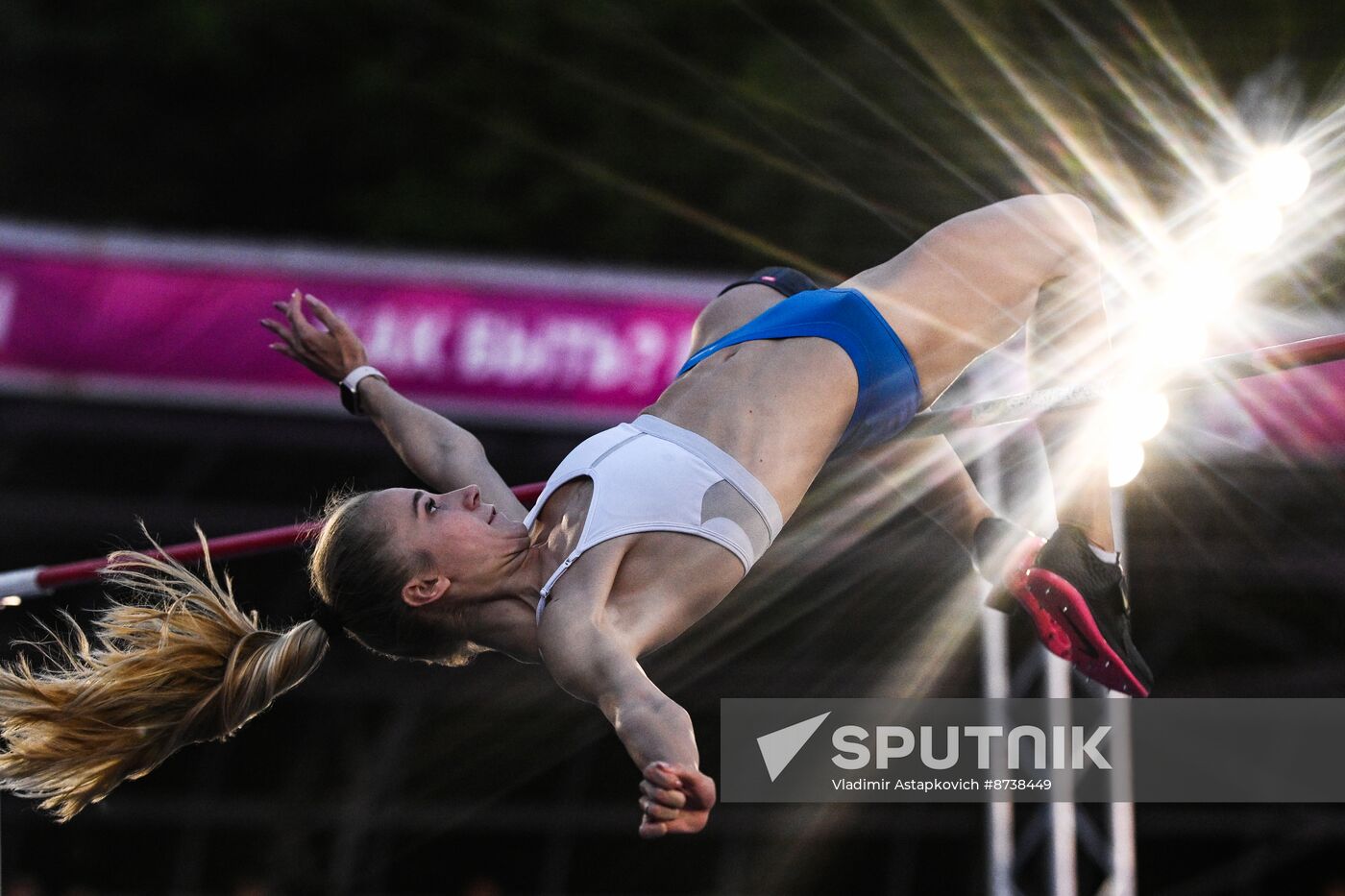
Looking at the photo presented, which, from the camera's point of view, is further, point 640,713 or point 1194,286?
point 1194,286

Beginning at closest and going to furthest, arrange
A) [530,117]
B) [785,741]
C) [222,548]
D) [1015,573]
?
1. [1015,573]
2. [222,548]
3. [785,741]
4. [530,117]

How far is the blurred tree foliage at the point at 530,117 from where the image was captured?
33.4 feet

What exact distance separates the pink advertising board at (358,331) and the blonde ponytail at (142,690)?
7.94 feet

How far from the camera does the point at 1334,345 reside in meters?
3.13

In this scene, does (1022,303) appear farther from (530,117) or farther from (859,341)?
(530,117)

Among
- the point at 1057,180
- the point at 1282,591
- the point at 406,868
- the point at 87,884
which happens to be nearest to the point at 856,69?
the point at 1057,180

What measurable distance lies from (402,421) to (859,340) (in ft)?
3.69

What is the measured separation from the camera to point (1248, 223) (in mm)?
3377

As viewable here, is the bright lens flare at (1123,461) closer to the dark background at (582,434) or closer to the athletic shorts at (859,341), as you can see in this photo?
the athletic shorts at (859,341)

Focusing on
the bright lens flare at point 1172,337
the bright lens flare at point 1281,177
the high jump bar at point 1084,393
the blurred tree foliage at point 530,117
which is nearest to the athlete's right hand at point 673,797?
the high jump bar at point 1084,393

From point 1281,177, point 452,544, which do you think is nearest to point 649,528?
point 452,544

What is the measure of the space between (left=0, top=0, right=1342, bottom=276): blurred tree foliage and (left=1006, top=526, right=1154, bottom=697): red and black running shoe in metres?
6.92

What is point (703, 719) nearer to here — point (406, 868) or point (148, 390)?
point (406, 868)

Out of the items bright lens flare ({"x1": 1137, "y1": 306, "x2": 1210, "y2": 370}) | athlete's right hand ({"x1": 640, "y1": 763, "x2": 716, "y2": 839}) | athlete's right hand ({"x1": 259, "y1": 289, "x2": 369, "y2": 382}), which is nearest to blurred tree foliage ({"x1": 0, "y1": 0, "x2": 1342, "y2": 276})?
bright lens flare ({"x1": 1137, "y1": 306, "x2": 1210, "y2": 370})
